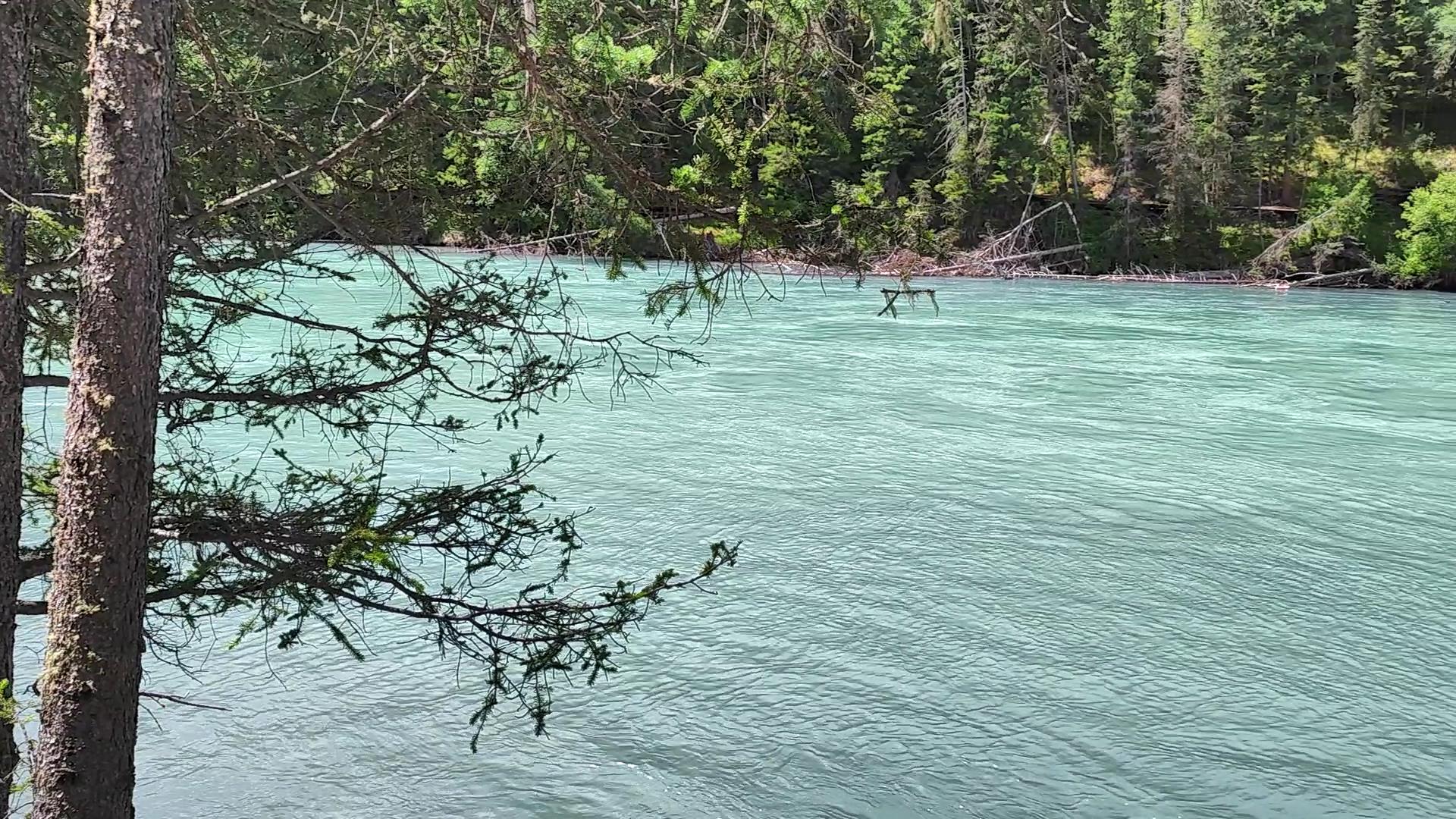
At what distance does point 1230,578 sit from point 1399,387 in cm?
991

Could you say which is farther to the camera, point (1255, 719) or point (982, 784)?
point (1255, 719)

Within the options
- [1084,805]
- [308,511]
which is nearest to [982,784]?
[1084,805]

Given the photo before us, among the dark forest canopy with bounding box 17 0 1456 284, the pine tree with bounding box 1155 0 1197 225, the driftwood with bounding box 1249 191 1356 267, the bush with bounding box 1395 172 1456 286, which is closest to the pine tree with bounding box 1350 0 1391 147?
the bush with bounding box 1395 172 1456 286

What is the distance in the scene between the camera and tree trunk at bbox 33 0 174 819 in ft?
10.0

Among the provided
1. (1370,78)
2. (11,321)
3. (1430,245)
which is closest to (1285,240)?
(1430,245)

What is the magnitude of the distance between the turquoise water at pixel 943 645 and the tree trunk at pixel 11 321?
194 cm

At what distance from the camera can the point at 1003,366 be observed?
18.6 meters

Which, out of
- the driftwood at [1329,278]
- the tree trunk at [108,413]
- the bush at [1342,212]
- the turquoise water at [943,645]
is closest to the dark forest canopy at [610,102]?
the tree trunk at [108,413]

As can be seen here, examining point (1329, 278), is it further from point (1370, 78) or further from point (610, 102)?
point (610, 102)

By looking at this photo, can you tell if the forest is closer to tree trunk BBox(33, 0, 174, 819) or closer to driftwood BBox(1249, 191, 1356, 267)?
tree trunk BBox(33, 0, 174, 819)

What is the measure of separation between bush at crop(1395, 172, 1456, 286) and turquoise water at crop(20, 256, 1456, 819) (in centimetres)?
2689

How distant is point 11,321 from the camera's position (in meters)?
3.27

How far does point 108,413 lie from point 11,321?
400mm

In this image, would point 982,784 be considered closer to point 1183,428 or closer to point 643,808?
point 643,808
